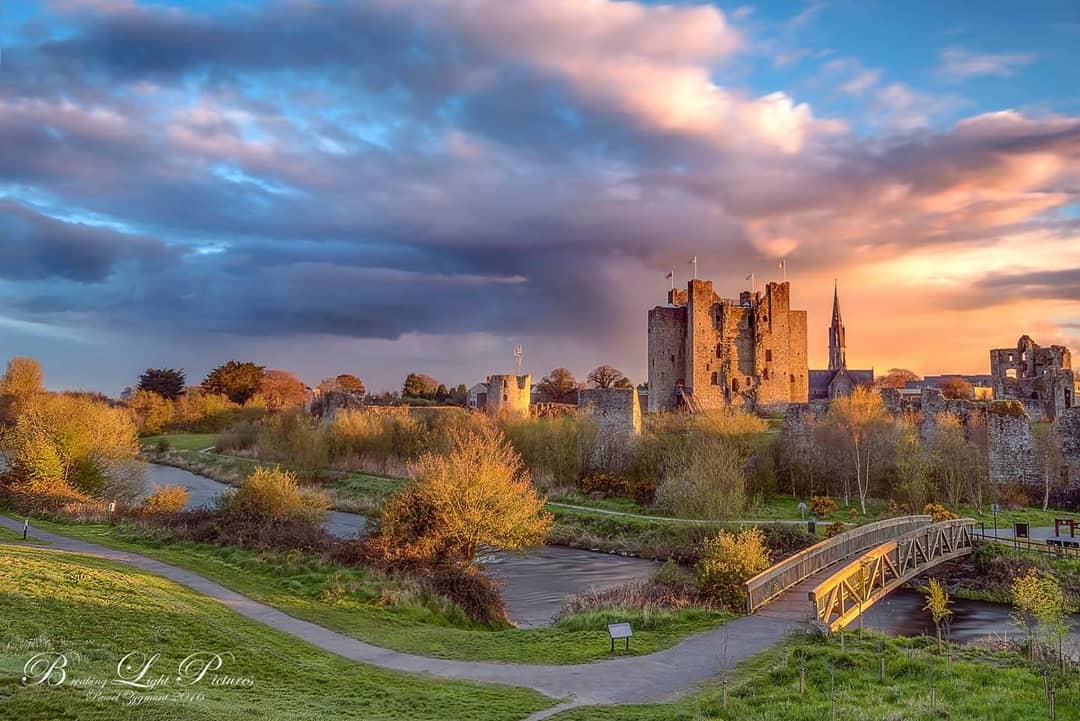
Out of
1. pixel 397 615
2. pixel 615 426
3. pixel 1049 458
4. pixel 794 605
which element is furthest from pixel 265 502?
pixel 1049 458

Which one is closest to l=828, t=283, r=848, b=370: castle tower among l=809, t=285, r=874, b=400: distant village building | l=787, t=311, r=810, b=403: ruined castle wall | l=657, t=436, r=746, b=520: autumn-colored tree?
l=809, t=285, r=874, b=400: distant village building

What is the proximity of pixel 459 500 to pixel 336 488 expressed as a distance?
27662mm

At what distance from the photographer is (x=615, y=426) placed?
151ft

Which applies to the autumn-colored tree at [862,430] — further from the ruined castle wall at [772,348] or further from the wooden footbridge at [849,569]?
the ruined castle wall at [772,348]

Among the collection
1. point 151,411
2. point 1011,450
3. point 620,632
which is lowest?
point 620,632

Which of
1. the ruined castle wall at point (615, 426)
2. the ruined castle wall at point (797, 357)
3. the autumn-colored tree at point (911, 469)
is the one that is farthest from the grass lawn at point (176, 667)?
the ruined castle wall at point (797, 357)

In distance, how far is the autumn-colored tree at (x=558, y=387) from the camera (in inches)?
3794

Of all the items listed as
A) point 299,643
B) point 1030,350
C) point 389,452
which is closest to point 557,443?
point 389,452

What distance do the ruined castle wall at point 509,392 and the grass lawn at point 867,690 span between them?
4507 centimetres

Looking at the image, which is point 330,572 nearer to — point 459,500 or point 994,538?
point 459,500

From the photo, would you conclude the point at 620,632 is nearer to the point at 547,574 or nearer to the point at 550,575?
the point at 550,575

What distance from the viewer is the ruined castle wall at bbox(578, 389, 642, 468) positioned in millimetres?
45344

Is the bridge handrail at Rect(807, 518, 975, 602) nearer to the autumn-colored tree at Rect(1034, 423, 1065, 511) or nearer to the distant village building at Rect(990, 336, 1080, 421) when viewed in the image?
the autumn-colored tree at Rect(1034, 423, 1065, 511)

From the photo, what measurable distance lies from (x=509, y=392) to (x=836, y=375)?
40.1 metres
